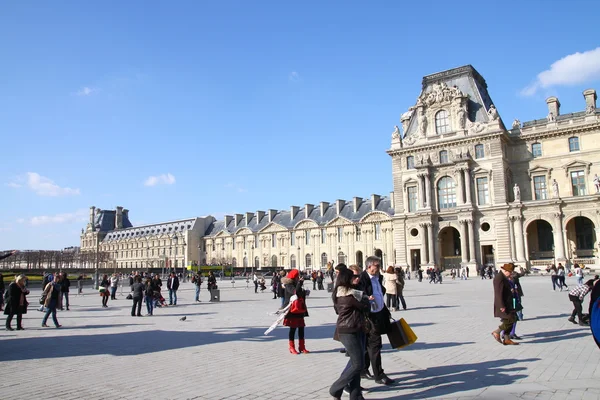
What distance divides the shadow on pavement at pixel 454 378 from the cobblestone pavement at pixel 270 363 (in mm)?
16

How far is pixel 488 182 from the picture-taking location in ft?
175

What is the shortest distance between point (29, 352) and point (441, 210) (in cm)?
5025

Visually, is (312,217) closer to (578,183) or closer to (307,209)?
(307,209)

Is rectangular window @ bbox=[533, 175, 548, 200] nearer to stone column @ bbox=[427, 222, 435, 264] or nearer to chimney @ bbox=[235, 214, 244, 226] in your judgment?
stone column @ bbox=[427, 222, 435, 264]

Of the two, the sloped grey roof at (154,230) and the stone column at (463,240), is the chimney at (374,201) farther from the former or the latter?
the sloped grey roof at (154,230)

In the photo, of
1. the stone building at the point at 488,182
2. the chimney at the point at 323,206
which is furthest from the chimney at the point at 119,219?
the stone building at the point at 488,182

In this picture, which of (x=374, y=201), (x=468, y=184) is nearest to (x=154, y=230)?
(x=374, y=201)

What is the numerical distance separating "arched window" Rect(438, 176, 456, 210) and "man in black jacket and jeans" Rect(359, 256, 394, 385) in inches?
1945

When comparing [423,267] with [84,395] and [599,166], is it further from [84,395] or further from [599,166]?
[84,395]

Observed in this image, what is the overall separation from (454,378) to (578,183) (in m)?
51.6

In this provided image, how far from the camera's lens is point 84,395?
22.8 ft

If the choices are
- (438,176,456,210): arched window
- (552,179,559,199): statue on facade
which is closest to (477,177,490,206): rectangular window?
(438,176,456,210): arched window

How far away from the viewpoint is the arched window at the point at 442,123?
57.0m

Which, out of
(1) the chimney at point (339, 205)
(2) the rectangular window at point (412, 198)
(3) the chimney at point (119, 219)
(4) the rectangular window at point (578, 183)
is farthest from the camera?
(3) the chimney at point (119, 219)
